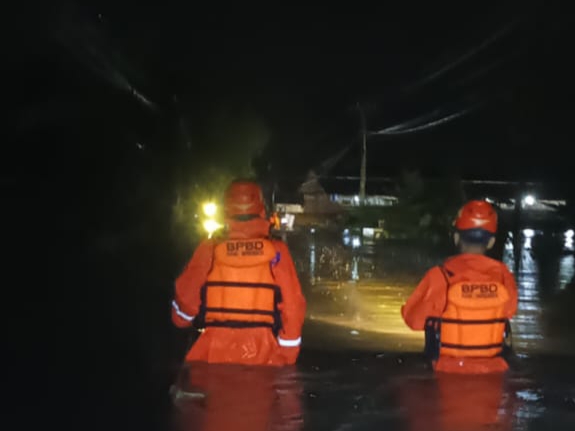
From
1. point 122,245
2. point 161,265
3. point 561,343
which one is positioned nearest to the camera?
point 561,343

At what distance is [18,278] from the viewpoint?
46.7ft

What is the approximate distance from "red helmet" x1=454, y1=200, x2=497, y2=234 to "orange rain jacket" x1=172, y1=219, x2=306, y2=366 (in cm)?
107

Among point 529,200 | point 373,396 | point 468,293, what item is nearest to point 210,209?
point 373,396

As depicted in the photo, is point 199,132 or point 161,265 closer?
point 161,265

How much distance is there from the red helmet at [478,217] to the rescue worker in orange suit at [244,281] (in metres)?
1.08

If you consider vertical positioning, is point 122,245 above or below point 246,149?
below

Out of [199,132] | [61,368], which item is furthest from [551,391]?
[199,132]

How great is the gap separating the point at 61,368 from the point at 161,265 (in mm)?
11408

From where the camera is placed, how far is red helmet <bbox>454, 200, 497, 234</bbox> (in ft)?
16.8

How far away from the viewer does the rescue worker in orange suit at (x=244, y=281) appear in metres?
5.16

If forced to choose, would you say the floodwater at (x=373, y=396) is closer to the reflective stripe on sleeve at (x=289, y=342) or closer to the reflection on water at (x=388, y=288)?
the reflective stripe on sleeve at (x=289, y=342)

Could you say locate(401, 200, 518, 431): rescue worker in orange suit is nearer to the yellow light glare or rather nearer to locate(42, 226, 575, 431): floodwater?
locate(42, 226, 575, 431): floodwater

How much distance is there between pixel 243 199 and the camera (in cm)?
520

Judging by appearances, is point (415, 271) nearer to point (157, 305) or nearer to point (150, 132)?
point (157, 305)
